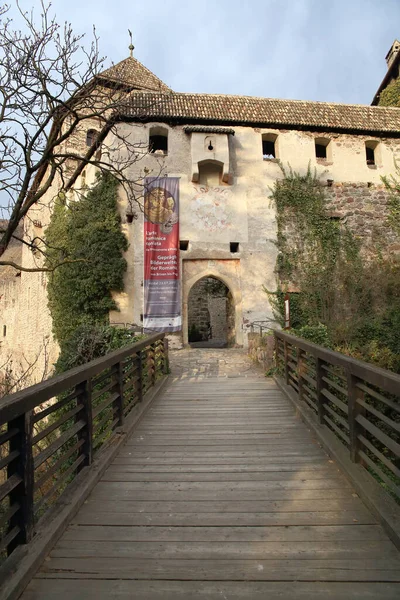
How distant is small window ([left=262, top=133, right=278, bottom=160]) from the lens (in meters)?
14.2

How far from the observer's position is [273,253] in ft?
44.0

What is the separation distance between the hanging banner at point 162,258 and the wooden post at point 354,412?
9.12 meters

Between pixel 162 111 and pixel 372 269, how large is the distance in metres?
9.48

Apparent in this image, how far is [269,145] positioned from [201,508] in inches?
592

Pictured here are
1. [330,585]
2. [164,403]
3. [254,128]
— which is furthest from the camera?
[254,128]

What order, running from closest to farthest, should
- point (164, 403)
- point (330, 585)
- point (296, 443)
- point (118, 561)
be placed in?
1. point (330, 585)
2. point (118, 561)
3. point (296, 443)
4. point (164, 403)

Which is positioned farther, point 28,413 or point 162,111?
point 162,111

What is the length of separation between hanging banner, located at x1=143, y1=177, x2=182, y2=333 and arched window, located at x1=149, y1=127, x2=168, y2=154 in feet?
4.66

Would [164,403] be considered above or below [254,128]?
below

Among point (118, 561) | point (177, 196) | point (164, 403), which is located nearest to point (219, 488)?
point (118, 561)

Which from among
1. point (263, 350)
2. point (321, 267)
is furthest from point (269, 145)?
point (263, 350)

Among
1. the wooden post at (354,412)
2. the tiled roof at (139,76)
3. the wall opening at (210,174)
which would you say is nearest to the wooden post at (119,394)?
the wooden post at (354,412)

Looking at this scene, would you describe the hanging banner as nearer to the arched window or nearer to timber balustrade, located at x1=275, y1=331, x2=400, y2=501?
the arched window

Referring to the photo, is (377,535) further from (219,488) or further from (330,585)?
(219,488)
